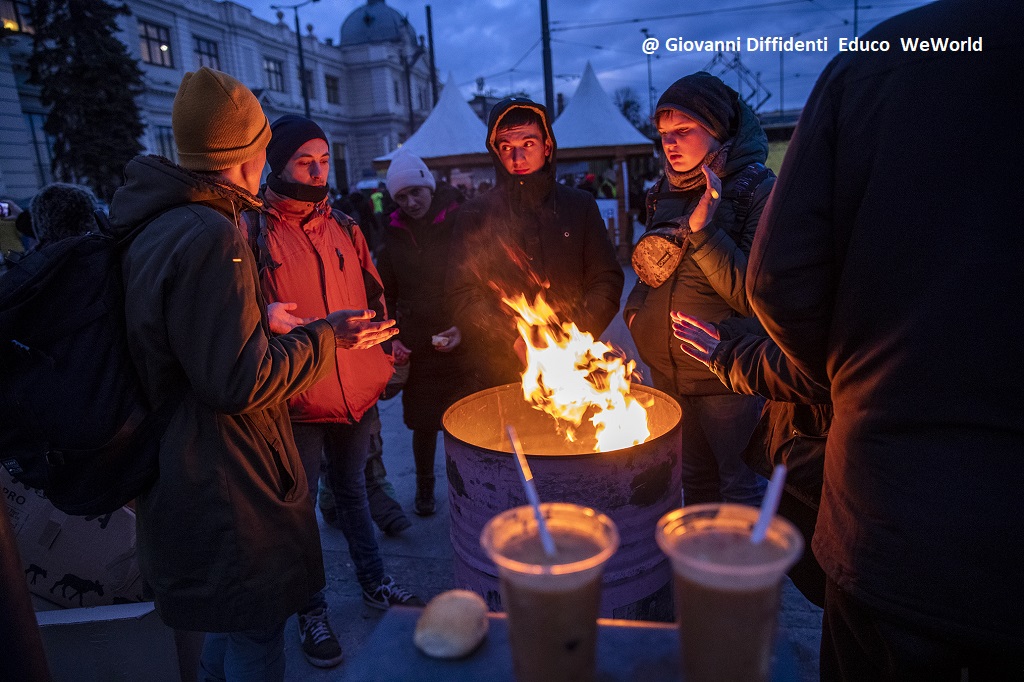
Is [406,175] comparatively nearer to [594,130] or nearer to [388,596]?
[388,596]

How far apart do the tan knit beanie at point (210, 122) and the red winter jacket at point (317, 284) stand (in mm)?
765

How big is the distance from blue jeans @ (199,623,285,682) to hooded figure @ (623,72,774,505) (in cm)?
178

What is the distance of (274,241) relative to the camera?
2.71 metres

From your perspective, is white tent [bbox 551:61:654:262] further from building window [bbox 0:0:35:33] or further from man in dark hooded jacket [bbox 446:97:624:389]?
building window [bbox 0:0:35:33]

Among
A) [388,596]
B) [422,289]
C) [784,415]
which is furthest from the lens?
[422,289]

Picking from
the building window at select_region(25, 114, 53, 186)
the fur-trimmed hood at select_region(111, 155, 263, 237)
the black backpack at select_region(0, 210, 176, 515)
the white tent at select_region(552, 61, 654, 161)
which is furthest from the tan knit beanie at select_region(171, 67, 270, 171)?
the building window at select_region(25, 114, 53, 186)

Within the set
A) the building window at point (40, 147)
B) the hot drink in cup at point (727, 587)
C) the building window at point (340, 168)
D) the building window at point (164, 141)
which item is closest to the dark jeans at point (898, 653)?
the hot drink in cup at point (727, 587)

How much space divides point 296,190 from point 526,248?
1153 mm

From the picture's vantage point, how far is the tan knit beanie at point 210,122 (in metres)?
1.90

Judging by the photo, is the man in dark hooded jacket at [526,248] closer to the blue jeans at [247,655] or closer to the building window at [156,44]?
the blue jeans at [247,655]

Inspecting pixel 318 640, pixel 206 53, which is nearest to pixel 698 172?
pixel 318 640

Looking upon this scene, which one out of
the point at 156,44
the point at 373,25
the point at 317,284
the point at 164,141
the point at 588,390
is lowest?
the point at 588,390

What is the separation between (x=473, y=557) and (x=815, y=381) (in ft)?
4.10

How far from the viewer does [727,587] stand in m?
0.75
